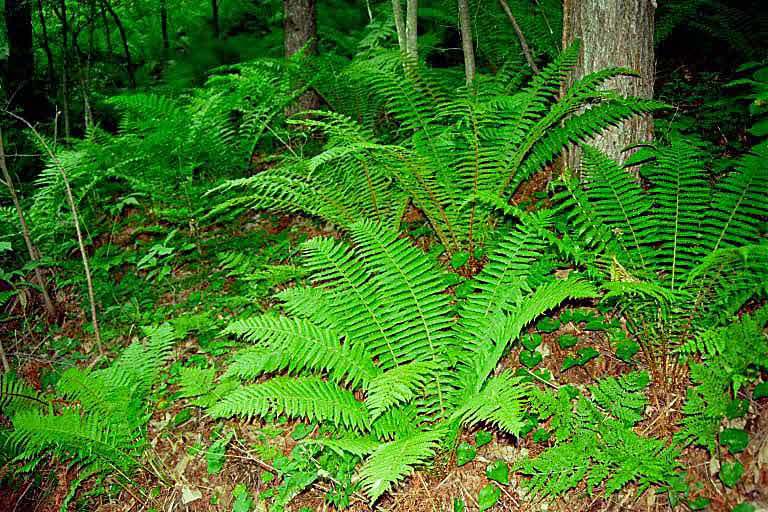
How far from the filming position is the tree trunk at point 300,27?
16.7 feet

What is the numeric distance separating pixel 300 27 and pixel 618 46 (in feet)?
10.6

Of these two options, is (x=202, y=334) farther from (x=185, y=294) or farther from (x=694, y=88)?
(x=694, y=88)

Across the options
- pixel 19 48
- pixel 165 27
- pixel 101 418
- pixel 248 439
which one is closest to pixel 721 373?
pixel 248 439

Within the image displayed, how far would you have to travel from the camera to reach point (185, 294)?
13.9 feet

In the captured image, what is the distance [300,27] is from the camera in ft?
16.9

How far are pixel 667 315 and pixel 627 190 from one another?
26.7 inches

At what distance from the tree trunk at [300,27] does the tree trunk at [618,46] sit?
2775mm

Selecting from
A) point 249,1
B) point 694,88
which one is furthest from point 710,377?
point 249,1

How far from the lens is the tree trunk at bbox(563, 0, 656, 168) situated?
113 inches

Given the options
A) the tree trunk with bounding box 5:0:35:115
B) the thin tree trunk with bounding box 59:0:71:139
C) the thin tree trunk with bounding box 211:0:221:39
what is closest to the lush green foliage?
the thin tree trunk with bounding box 59:0:71:139

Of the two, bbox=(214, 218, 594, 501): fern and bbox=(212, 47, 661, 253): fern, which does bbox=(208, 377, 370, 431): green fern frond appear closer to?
bbox=(214, 218, 594, 501): fern

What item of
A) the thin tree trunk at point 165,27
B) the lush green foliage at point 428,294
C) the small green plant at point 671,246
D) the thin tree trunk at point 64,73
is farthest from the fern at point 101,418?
the thin tree trunk at point 165,27

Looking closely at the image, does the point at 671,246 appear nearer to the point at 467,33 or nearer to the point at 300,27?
the point at 467,33

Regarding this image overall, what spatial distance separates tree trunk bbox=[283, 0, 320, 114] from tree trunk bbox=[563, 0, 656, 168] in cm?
277
